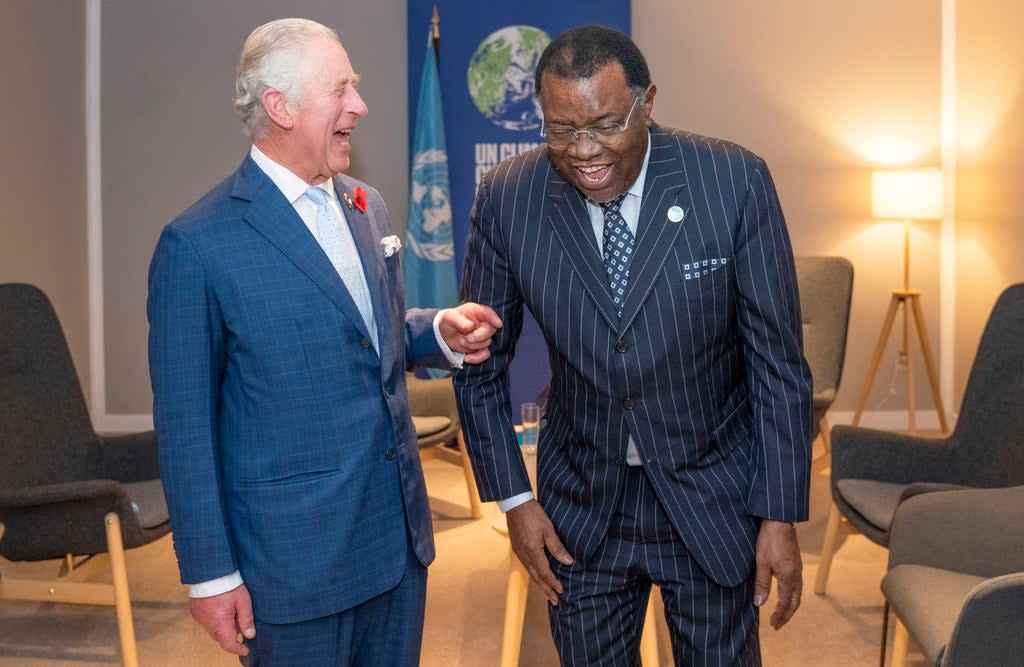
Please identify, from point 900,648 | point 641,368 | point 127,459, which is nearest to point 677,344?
point 641,368

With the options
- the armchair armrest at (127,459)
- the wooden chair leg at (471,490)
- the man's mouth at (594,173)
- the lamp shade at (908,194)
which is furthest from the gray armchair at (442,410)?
the man's mouth at (594,173)

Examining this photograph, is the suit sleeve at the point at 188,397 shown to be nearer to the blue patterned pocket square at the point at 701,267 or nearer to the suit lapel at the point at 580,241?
the suit lapel at the point at 580,241

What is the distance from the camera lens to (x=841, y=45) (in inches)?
291

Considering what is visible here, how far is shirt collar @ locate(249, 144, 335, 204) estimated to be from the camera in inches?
88.3

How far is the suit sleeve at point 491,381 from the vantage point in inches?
89.9

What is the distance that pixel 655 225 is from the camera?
84.0 inches

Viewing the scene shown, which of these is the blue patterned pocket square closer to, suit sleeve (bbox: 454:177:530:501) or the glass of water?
suit sleeve (bbox: 454:177:530:501)

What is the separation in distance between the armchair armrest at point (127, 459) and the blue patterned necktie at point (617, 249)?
273cm

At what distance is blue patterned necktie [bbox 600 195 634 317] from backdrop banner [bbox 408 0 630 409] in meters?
5.12

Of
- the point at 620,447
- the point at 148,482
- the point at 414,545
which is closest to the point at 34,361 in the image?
the point at 148,482

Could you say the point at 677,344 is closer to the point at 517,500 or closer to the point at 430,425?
the point at 517,500

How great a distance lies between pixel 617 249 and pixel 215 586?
91 cm

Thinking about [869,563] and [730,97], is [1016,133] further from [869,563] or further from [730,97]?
[869,563]

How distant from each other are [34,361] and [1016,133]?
5.09 metres
